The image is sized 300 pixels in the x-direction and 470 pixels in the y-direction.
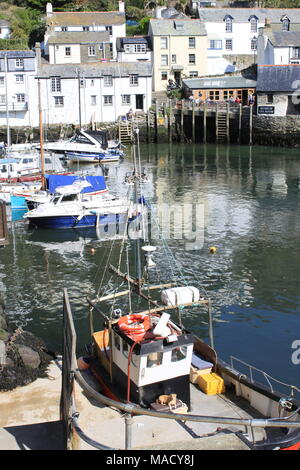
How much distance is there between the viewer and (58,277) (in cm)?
2625

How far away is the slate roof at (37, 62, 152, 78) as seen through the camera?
68.8m

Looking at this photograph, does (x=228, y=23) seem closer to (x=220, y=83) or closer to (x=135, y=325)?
(x=220, y=83)

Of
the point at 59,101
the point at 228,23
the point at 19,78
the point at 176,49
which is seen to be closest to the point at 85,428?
the point at 59,101

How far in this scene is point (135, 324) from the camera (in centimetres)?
1409

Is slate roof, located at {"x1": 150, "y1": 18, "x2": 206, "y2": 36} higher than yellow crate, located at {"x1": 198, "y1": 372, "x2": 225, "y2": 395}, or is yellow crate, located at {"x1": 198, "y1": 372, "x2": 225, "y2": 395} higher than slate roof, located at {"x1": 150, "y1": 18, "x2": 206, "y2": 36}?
slate roof, located at {"x1": 150, "y1": 18, "x2": 206, "y2": 36}

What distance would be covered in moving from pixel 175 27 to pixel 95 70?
12.8 m

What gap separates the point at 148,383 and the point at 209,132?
180ft

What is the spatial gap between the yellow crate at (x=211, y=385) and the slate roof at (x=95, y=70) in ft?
190

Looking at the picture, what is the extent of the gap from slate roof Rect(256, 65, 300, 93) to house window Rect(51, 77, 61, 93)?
70.2 feet

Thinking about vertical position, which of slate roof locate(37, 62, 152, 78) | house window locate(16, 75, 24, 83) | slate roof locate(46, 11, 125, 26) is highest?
slate roof locate(46, 11, 125, 26)

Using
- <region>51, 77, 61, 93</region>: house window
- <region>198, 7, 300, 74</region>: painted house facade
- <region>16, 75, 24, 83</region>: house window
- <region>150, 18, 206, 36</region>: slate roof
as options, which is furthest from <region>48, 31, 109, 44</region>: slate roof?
<region>198, 7, 300, 74</region>: painted house facade

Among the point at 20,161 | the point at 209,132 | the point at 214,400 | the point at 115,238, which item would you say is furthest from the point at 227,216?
the point at 209,132

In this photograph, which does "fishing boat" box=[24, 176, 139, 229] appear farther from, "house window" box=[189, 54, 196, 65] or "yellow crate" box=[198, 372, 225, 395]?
"house window" box=[189, 54, 196, 65]
